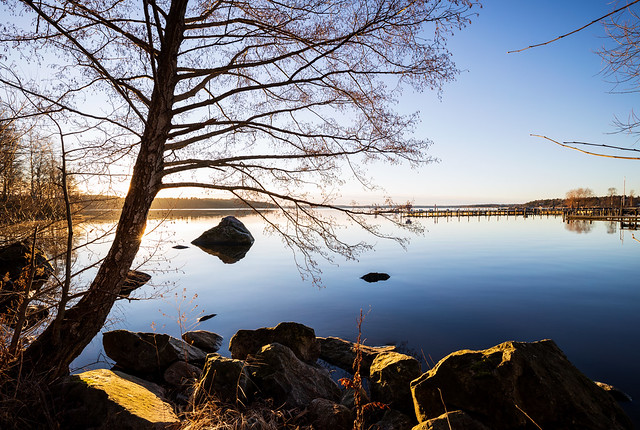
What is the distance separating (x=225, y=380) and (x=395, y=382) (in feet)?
9.83

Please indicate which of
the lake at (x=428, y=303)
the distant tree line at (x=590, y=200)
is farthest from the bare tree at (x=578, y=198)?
the lake at (x=428, y=303)

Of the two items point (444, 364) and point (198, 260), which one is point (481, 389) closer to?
point (444, 364)

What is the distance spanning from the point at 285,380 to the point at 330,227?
2619mm

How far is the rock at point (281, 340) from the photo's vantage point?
747 centimetres

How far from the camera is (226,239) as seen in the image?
116 feet

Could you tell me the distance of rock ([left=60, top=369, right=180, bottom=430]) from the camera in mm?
3445

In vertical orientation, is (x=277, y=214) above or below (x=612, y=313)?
above

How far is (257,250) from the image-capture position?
33.0m

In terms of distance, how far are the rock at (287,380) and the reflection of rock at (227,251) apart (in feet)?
68.7

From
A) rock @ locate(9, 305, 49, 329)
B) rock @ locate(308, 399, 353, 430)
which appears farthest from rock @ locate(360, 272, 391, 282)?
rock @ locate(9, 305, 49, 329)

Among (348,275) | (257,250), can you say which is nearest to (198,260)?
(257,250)

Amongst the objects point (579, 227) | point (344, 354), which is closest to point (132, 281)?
point (344, 354)

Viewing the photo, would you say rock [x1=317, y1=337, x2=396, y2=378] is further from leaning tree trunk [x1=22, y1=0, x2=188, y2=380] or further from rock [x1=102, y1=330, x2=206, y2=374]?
leaning tree trunk [x1=22, y1=0, x2=188, y2=380]

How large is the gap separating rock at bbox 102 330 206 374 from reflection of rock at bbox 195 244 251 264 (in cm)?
1870
